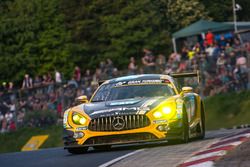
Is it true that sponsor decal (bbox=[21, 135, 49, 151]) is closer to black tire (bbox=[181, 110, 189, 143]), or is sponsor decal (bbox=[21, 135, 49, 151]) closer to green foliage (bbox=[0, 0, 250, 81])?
black tire (bbox=[181, 110, 189, 143])

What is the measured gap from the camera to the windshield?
1647cm

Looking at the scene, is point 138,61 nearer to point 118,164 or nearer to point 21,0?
point 21,0

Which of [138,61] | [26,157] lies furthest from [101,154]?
[138,61]

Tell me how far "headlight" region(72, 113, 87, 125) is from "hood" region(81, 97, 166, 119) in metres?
0.11

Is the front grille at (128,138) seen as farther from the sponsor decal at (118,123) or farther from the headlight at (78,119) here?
the headlight at (78,119)

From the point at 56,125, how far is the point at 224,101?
4.85m

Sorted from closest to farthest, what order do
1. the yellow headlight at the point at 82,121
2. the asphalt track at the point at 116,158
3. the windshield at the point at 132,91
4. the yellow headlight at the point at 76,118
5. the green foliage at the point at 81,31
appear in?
the asphalt track at the point at 116,158 → the yellow headlight at the point at 82,121 → the yellow headlight at the point at 76,118 → the windshield at the point at 132,91 → the green foliage at the point at 81,31

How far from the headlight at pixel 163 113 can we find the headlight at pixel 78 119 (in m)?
1.11

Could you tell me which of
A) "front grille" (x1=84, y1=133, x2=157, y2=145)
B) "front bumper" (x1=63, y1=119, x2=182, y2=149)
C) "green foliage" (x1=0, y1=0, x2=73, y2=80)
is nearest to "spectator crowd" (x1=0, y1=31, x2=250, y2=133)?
"front bumper" (x1=63, y1=119, x2=182, y2=149)

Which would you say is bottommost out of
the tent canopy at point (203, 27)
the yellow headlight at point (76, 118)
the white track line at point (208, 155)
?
the white track line at point (208, 155)

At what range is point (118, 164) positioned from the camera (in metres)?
12.7

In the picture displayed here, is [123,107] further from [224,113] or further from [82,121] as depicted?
[224,113]

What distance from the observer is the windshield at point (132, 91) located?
1647 cm

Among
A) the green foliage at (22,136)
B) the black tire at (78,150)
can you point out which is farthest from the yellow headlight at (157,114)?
the green foliage at (22,136)
